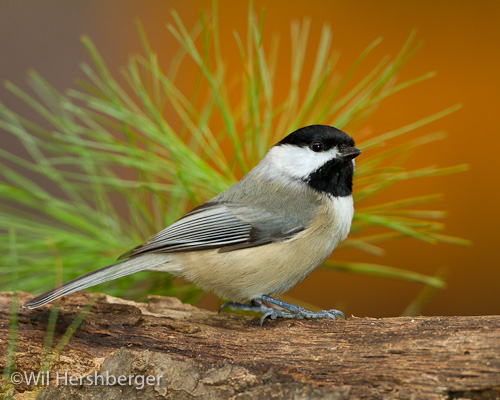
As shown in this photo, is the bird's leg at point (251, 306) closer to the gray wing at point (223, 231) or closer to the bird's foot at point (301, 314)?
the bird's foot at point (301, 314)

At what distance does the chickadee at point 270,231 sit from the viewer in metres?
1.44

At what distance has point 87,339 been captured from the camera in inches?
49.7

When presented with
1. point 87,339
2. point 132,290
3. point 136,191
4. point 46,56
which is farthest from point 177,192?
point 46,56

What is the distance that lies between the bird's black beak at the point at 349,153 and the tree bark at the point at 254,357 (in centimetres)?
43

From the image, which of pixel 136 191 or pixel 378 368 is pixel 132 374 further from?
pixel 136 191

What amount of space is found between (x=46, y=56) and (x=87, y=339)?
1.68 m

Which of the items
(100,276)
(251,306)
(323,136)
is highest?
(323,136)

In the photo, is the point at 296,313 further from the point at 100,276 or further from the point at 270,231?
the point at 100,276

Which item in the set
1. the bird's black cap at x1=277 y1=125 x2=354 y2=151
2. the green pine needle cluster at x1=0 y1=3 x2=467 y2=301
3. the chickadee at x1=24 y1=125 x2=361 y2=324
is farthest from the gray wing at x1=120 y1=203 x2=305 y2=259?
the bird's black cap at x1=277 y1=125 x2=354 y2=151

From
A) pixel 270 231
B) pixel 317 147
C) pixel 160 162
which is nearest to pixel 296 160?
pixel 317 147

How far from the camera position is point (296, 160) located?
60.9 inches

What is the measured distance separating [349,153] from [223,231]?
0.39 m

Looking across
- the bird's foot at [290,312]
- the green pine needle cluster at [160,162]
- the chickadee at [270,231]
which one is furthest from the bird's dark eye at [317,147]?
the bird's foot at [290,312]

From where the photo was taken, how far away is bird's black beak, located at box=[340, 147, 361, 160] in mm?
1451
